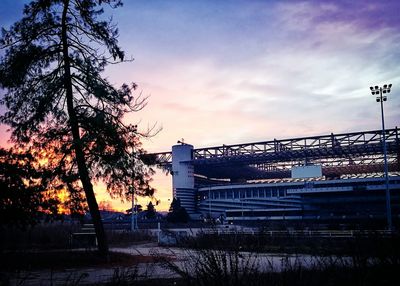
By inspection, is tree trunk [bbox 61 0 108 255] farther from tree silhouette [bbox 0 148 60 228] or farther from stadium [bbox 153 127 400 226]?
stadium [bbox 153 127 400 226]

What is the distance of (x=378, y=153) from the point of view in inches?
3228

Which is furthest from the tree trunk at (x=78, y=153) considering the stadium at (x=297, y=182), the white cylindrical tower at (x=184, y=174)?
the white cylindrical tower at (x=184, y=174)

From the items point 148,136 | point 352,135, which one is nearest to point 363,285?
point 148,136

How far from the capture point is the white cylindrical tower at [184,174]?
102 meters

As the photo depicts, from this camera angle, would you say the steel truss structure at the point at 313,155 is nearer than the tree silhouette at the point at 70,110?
No

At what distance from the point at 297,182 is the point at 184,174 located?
30.0 m

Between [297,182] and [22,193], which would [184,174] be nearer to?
[297,182]

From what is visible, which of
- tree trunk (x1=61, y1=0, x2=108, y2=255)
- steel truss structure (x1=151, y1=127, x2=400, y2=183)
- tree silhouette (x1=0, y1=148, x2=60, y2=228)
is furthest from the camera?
steel truss structure (x1=151, y1=127, x2=400, y2=183)

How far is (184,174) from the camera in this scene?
338 ft

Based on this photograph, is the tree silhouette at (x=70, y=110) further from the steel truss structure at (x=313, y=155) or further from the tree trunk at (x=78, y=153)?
the steel truss structure at (x=313, y=155)

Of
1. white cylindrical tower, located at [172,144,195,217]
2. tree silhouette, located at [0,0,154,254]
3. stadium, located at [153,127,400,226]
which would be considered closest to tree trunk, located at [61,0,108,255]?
tree silhouette, located at [0,0,154,254]

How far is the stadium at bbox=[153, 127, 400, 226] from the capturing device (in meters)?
79.8

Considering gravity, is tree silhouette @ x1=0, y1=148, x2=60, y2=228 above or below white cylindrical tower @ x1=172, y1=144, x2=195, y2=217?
below

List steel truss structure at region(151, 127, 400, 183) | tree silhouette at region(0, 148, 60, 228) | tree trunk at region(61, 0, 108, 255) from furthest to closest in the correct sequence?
steel truss structure at region(151, 127, 400, 183) → tree trunk at region(61, 0, 108, 255) → tree silhouette at region(0, 148, 60, 228)
